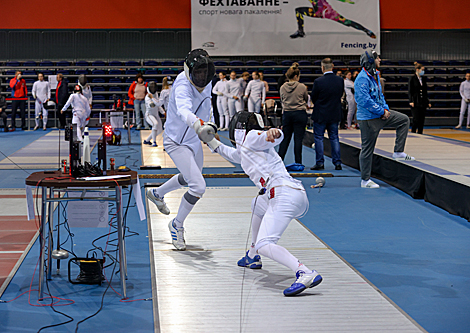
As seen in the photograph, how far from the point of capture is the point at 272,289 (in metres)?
3.01

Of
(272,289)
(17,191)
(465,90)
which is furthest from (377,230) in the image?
(465,90)

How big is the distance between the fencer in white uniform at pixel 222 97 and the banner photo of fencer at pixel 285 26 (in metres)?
2.50

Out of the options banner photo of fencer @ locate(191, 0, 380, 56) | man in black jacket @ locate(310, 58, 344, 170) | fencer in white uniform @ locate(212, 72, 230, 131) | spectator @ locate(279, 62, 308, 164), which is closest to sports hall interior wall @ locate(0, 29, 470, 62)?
banner photo of fencer @ locate(191, 0, 380, 56)

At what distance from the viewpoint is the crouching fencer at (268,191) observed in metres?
2.90

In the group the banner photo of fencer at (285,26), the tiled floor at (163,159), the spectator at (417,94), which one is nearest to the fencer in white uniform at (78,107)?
the tiled floor at (163,159)

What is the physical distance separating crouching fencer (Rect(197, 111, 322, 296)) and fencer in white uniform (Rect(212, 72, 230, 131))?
1047 cm

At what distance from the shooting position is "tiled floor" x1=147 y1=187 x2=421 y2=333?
2529 millimetres

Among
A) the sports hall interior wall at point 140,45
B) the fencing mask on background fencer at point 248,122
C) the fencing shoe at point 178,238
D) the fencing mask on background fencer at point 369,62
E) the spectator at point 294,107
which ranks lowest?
the fencing shoe at point 178,238

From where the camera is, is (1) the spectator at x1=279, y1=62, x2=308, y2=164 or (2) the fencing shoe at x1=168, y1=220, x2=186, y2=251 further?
(1) the spectator at x1=279, y1=62, x2=308, y2=164

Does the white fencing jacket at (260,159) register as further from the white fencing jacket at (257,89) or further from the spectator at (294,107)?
the white fencing jacket at (257,89)

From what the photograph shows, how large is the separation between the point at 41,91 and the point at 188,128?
11590 mm

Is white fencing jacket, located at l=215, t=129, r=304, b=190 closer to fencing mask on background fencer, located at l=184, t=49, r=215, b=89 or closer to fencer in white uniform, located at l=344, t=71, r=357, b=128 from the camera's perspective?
fencing mask on background fencer, located at l=184, t=49, r=215, b=89

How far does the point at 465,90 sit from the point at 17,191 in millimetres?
11576

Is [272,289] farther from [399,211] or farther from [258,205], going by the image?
[399,211]
